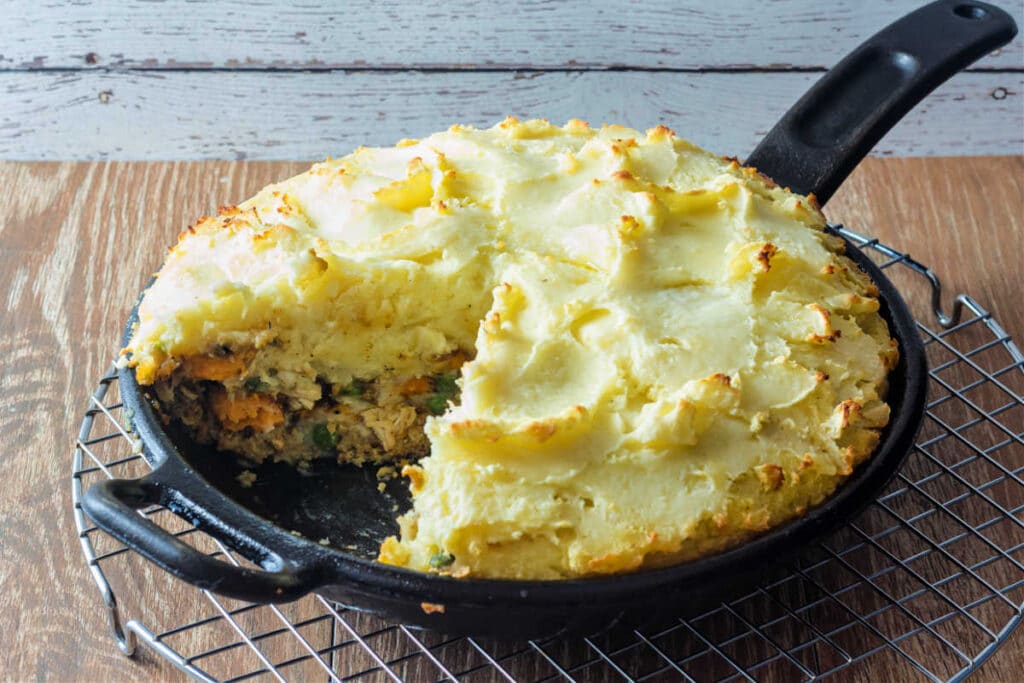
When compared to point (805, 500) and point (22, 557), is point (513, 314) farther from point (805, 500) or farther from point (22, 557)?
point (22, 557)

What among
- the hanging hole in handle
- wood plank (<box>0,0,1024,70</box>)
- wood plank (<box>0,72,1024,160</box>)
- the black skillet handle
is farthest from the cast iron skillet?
wood plank (<box>0,72,1024,160</box>)

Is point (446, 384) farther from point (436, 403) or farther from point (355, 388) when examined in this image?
point (355, 388)

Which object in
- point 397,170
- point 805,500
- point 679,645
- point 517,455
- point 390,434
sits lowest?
point 679,645

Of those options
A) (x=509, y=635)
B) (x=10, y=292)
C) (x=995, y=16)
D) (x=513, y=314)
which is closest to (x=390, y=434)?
(x=513, y=314)

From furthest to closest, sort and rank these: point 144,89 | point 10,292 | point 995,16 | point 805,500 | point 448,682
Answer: point 144,89, point 10,292, point 995,16, point 448,682, point 805,500

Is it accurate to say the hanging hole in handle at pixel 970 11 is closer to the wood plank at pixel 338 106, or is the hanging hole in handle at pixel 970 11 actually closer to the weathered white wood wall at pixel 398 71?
the weathered white wood wall at pixel 398 71

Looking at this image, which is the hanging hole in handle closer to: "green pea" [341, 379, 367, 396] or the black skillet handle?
the black skillet handle

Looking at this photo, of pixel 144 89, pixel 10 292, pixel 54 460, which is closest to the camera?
pixel 54 460
